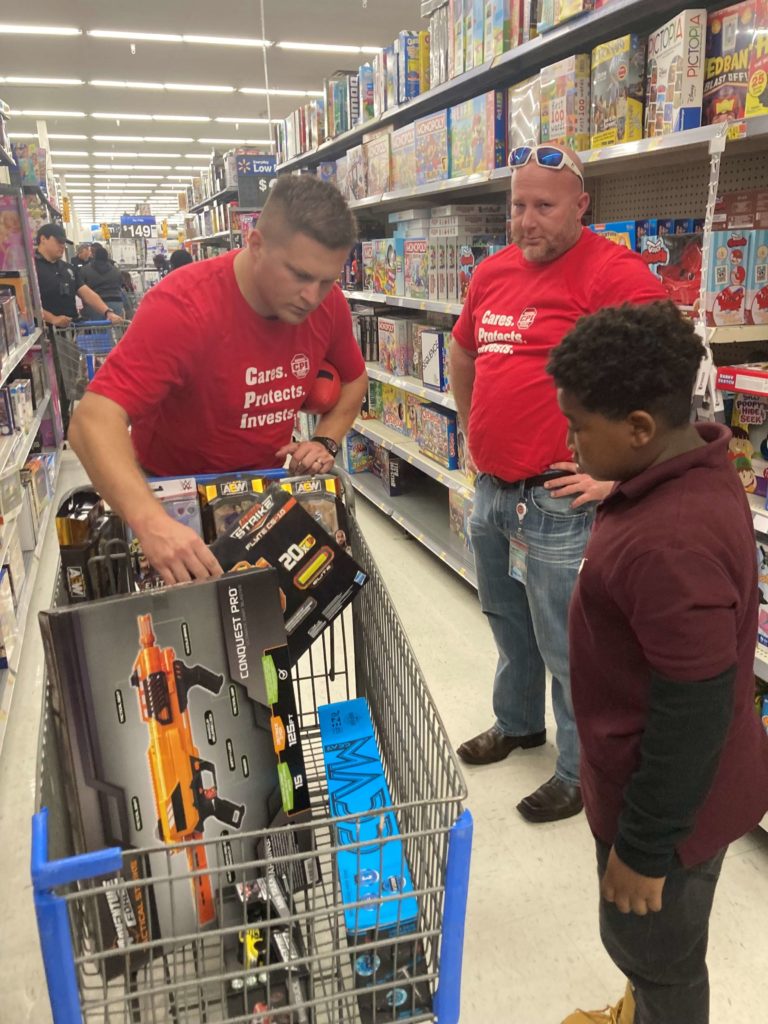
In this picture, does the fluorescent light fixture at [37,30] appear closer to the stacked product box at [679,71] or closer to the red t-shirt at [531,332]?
the stacked product box at [679,71]

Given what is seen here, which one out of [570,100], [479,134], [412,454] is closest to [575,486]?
[570,100]

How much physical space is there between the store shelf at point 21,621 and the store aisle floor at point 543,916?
1.60 m

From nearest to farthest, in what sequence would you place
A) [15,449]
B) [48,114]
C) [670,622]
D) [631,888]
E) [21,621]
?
[670,622]
[631,888]
[21,621]
[15,449]
[48,114]

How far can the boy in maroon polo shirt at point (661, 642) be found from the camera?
3.15 feet

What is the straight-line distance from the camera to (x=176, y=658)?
1031mm

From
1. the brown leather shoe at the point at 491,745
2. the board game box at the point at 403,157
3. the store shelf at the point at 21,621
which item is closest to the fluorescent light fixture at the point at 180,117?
the store shelf at the point at 21,621

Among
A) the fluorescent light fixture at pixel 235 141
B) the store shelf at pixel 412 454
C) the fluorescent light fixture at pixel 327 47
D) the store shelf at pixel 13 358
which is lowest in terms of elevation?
the store shelf at pixel 412 454

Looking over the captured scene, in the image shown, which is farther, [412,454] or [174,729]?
[412,454]

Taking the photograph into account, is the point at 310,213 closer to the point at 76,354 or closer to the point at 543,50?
the point at 543,50

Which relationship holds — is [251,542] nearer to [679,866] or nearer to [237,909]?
[237,909]

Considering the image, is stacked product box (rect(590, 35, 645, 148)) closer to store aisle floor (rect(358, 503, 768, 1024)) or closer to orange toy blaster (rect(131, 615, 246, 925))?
store aisle floor (rect(358, 503, 768, 1024))

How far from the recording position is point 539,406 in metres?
2.00

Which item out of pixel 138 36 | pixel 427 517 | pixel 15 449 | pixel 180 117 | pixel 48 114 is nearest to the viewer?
pixel 15 449

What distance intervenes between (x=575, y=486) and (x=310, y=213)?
98 cm
